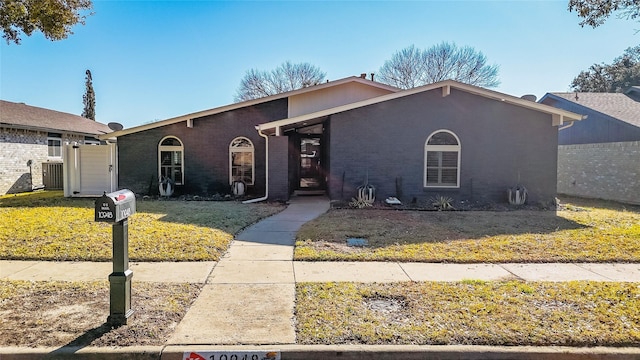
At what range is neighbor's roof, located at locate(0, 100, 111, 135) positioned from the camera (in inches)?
642

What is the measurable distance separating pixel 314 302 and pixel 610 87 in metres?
41.1

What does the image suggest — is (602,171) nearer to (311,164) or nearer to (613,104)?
(613,104)

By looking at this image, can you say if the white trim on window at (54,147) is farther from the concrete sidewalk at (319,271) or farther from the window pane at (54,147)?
the concrete sidewalk at (319,271)

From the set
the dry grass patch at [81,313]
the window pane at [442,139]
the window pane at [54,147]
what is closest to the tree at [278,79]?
the window pane at [54,147]

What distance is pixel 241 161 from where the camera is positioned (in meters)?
14.5

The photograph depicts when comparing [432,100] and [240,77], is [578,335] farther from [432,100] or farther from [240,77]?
[240,77]

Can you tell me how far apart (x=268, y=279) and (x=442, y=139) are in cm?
906

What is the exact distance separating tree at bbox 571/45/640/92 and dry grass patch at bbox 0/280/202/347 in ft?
124

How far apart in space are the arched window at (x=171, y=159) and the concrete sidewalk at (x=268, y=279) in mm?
8236

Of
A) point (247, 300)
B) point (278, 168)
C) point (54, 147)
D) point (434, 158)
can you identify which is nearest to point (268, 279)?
point (247, 300)

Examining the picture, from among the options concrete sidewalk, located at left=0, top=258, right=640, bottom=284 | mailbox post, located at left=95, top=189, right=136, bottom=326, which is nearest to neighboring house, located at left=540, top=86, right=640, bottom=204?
concrete sidewalk, located at left=0, top=258, right=640, bottom=284

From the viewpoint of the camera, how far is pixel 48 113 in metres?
21.0

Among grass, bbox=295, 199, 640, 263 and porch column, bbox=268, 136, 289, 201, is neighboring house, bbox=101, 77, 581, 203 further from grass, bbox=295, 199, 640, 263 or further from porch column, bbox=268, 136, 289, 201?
grass, bbox=295, 199, 640, 263

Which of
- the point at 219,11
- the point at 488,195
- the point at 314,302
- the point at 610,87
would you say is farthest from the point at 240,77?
the point at 314,302
